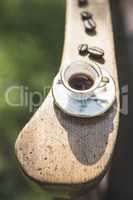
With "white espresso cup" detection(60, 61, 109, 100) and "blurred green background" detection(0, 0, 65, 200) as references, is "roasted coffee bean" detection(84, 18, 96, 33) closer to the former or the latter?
"white espresso cup" detection(60, 61, 109, 100)

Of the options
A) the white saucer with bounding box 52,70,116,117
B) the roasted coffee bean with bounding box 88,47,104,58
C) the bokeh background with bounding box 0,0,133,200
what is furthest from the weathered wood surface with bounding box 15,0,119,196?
the bokeh background with bounding box 0,0,133,200

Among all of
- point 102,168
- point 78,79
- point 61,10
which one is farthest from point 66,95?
point 61,10

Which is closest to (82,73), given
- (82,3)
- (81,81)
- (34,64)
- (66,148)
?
(81,81)

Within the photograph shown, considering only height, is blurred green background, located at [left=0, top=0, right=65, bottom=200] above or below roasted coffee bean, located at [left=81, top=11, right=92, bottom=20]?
below

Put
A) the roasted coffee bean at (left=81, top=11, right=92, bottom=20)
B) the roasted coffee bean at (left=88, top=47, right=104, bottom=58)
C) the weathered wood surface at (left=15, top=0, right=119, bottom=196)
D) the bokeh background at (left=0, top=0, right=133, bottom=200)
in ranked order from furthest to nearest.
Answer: the bokeh background at (left=0, top=0, right=133, bottom=200) < the roasted coffee bean at (left=81, top=11, right=92, bottom=20) < the roasted coffee bean at (left=88, top=47, right=104, bottom=58) < the weathered wood surface at (left=15, top=0, right=119, bottom=196)

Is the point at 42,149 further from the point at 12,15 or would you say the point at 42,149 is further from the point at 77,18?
the point at 12,15
